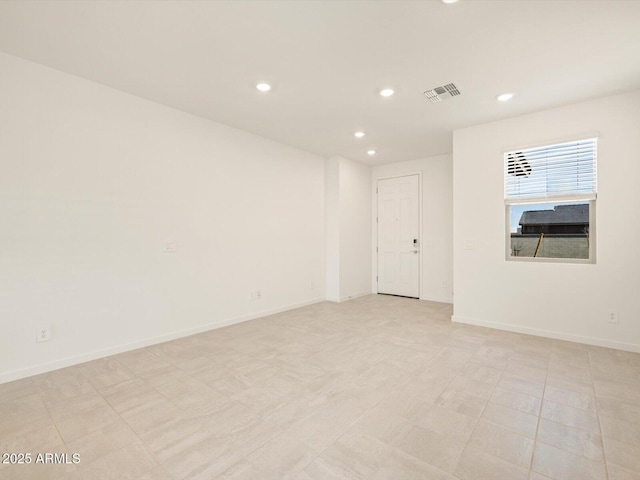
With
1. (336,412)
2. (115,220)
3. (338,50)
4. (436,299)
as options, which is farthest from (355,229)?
(336,412)

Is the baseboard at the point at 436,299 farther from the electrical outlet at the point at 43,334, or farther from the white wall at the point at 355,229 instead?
the electrical outlet at the point at 43,334

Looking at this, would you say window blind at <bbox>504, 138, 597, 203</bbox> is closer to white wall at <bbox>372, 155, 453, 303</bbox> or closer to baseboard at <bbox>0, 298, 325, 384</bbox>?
white wall at <bbox>372, 155, 453, 303</bbox>

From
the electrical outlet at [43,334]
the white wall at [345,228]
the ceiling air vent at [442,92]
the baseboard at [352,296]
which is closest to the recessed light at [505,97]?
the ceiling air vent at [442,92]

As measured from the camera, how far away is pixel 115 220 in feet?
10.3

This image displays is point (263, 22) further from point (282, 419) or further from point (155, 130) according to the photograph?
point (282, 419)

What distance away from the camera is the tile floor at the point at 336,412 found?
1.60 meters

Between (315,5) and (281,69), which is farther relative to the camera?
(281,69)

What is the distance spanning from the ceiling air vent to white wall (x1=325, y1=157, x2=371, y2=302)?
2.57 metres

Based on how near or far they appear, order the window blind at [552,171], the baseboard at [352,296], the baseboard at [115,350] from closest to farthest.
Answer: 1. the baseboard at [115,350]
2. the window blind at [552,171]
3. the baseboard at [352,296]

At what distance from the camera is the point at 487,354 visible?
10.3ft

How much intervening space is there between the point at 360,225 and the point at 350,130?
2319mm

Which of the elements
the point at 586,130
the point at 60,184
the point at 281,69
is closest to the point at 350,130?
the point at 281,69

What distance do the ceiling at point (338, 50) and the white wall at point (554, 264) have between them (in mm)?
289

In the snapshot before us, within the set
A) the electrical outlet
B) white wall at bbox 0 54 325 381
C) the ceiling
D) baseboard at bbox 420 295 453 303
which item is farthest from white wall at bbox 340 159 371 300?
the electrical outlet
